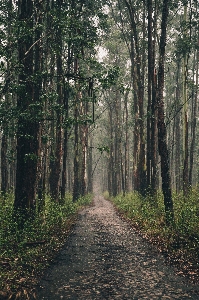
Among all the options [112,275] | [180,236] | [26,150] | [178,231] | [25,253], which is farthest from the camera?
[26,150]

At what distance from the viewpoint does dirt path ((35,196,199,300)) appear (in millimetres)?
4828

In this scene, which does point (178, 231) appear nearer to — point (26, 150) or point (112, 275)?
point (112, 275)

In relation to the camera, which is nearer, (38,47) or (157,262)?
(157,262)

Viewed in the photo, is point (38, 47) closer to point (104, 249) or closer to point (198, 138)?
point (104, 249)

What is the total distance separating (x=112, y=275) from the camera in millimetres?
5801

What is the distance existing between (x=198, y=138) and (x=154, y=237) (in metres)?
39.2

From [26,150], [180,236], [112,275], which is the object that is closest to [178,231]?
[180,236]

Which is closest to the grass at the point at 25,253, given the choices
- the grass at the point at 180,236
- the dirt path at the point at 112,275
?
the dirt path at the point at 112,275

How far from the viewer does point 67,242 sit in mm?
8867

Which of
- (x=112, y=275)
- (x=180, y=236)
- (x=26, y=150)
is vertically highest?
(x=26, y=150)

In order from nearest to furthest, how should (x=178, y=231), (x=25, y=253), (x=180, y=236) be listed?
(x=25, y=253) → (x=180, y=236) → (x=178, y=231)

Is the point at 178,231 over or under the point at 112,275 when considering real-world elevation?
over

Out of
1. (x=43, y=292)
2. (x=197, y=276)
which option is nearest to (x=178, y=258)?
(x=197, y=276)

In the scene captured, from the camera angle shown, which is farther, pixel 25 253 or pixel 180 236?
pixel 180 236
